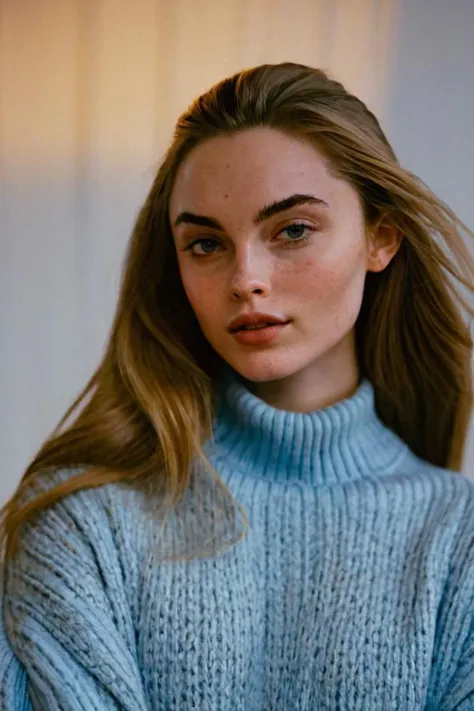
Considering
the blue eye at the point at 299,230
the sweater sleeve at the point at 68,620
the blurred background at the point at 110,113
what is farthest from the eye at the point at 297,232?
the blurred background at the point at 110,113

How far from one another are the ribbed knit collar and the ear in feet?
0.46

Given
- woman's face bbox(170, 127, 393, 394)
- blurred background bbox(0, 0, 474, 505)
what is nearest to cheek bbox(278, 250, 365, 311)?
woman's face bbox(170, 127, 393, 394)

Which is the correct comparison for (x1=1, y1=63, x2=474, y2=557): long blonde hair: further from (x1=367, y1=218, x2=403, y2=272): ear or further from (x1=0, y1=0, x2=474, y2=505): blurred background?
(x1=0, y1=0, x2=474, y2=505): blurred background

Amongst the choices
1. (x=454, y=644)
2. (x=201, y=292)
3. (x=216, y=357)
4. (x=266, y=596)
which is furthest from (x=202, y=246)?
(x=454, y=644)

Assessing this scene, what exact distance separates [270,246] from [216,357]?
215mm

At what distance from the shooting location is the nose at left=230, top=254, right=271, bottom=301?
914 mm

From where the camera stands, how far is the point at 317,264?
936 millimetres

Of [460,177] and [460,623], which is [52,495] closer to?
[460,623]

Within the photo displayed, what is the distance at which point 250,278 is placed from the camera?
3.00ft

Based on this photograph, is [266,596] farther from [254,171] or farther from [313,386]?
[254,171]

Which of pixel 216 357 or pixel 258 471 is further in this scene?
pixel 216 357

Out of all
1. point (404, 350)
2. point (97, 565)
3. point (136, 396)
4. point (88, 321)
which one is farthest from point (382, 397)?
point (88, 321)

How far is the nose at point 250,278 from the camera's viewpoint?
3.00 feet

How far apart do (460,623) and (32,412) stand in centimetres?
83
